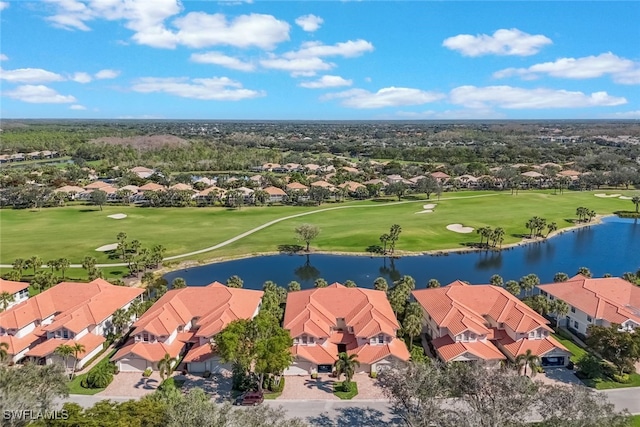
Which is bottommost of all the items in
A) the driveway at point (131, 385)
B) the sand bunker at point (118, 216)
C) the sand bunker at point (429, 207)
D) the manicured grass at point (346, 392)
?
the driveway at point (131, 385)

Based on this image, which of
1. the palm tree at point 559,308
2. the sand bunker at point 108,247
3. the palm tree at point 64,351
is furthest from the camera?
the sand bunker at point 108,247

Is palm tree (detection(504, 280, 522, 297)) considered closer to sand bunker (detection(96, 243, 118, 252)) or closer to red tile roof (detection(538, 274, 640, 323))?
red tile roof (detection(538, 274, 640, 323))

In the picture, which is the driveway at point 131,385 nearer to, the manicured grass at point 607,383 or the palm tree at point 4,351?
the palm tree at point 4,351

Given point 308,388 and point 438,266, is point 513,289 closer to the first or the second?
point 438,266

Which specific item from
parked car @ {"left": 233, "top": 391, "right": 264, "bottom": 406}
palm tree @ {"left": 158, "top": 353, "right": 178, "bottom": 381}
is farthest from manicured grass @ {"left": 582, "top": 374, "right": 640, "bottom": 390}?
palm tree @ {"left": 158, "top": 353, "right": 178, "bottom": 381}

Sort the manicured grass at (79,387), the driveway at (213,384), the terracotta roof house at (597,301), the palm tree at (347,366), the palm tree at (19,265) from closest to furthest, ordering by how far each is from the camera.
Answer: the driveway at (213,384) < the manicured grass at (79,387) < the palm tree at (347,366) < the terracotta roof house at (597,301) < the palm tree at (19,265)

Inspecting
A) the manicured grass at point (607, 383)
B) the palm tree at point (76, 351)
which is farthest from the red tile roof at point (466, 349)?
the palm tree at point (76, 351)

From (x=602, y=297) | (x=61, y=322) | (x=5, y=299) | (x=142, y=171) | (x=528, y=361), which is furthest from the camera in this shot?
(x=142, y=171)
